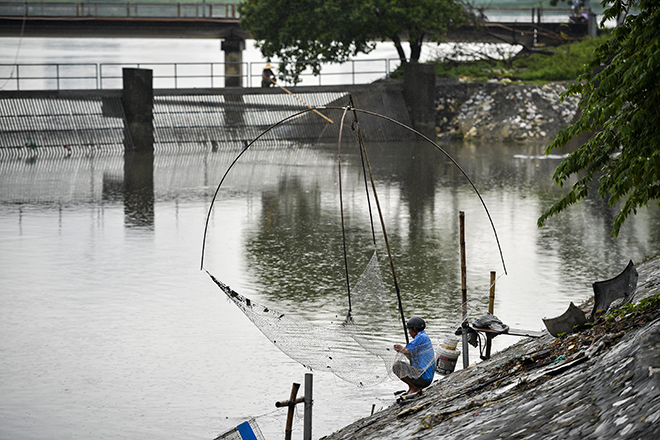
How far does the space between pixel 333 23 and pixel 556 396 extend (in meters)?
30.8

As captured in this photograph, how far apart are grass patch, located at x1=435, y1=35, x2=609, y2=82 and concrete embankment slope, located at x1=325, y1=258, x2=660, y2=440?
1229 inches

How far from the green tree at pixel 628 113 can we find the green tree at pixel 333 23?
1094 inches

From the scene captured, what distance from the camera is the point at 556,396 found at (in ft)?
22.0

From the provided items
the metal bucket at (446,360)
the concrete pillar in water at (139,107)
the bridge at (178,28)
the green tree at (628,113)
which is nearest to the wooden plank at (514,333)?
the metal bucket at (446,360)

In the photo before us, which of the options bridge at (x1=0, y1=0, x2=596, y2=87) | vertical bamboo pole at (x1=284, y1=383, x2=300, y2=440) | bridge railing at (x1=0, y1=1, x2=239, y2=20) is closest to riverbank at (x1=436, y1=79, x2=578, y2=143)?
bridge at (x1=0, y1=0, x2=596, y2=87)

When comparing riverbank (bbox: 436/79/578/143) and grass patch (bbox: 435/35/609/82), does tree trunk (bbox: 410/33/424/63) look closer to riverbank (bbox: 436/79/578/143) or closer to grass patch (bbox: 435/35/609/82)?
grass patch (bbox: 435/35/609/82)

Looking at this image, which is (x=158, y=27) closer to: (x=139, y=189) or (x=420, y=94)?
(x=420, y=94)

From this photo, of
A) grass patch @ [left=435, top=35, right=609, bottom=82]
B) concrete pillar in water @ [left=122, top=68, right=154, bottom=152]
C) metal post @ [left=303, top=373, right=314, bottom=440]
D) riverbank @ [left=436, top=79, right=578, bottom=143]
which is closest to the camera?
metal post @ [left=303, top=373, right=314, bottom=440]

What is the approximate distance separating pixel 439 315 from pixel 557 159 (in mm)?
20565

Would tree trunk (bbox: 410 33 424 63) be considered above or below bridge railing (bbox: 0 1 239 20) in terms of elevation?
below

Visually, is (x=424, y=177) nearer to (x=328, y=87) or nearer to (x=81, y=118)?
(x=328, y=87)

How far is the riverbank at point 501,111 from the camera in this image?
37.4m

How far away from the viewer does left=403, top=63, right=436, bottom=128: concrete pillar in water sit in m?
36.9

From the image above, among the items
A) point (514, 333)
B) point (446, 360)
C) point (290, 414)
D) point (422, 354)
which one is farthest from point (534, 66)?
point (290, 414)
